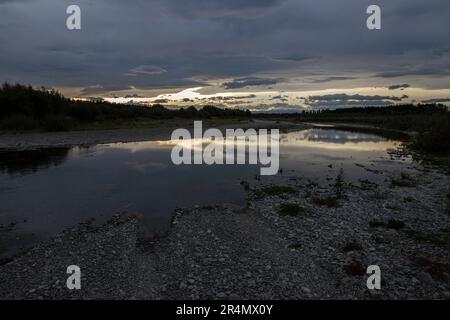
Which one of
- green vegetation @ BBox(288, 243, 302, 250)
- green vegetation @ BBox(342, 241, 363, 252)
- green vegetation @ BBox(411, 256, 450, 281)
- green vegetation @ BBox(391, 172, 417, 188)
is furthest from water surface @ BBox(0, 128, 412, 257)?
green vegetation @ BBox(411, 256, 450, 281)

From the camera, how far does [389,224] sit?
14844 mm

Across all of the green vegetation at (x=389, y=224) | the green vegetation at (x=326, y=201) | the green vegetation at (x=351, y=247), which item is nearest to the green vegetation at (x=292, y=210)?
the green vegetation at (x=326, y=201)

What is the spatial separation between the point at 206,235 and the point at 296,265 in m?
4.40

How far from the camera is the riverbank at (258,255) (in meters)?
9.70

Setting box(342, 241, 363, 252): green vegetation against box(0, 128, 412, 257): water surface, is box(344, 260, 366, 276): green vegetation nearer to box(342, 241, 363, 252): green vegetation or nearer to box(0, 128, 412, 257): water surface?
box(342, 241, 363, 252): green vegetation

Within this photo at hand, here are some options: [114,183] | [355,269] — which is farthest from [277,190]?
[114,183]

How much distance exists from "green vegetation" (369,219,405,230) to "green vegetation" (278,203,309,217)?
3298mm

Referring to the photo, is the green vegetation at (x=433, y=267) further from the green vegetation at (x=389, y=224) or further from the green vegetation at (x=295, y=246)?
the green vegetation at (x=295, y=246)

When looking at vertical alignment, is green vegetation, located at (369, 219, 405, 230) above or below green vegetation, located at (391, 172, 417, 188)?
below

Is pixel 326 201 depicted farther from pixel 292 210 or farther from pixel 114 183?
pixel 114 183

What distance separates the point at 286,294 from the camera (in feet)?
31.0

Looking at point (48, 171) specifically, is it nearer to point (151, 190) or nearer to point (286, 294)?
point (151, 190)

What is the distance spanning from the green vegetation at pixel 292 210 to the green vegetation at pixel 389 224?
330 centimetres

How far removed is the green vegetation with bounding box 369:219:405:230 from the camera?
48.1 ft
